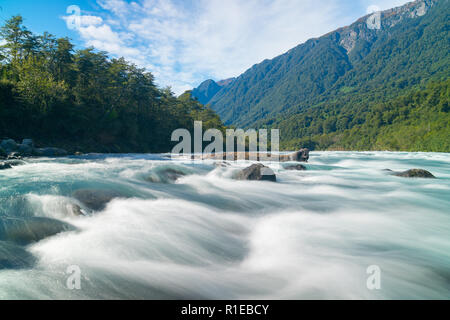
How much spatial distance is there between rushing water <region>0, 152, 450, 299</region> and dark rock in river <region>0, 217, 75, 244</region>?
0.07m

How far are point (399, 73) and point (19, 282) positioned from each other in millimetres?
237869

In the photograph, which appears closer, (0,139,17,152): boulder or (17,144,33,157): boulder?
(17,144,33,157): boulder

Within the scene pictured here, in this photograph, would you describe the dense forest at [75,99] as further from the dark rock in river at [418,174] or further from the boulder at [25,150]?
the dark rock in river at [418,174]

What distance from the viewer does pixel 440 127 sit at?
200 feet

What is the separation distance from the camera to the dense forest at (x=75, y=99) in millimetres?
26328

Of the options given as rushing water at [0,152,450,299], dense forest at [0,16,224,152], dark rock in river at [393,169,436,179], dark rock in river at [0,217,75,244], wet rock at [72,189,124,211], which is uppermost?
dense forest at [0,16,224,152]

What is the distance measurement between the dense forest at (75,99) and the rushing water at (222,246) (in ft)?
84.4

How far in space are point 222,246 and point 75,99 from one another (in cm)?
3831

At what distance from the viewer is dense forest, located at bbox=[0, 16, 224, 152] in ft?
86.4

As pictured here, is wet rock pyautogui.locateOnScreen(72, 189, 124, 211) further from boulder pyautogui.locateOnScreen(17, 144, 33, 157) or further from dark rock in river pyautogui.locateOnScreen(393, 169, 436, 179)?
boulder pyautogui.locateOnScreen(17, 144, 33, 157)

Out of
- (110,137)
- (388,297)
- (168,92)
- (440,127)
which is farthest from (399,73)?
(388,297)

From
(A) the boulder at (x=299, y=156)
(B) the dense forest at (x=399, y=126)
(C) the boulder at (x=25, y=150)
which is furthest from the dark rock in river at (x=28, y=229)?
(B) the dense forest at (x=399, y=126)

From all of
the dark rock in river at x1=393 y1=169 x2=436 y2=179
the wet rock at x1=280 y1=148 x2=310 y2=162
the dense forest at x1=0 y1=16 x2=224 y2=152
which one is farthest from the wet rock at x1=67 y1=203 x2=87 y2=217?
the dense forest at x1=0 y1=16 x2=224 y2=152

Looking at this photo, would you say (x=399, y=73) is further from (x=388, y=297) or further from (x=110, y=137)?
(x=388, y=297)
